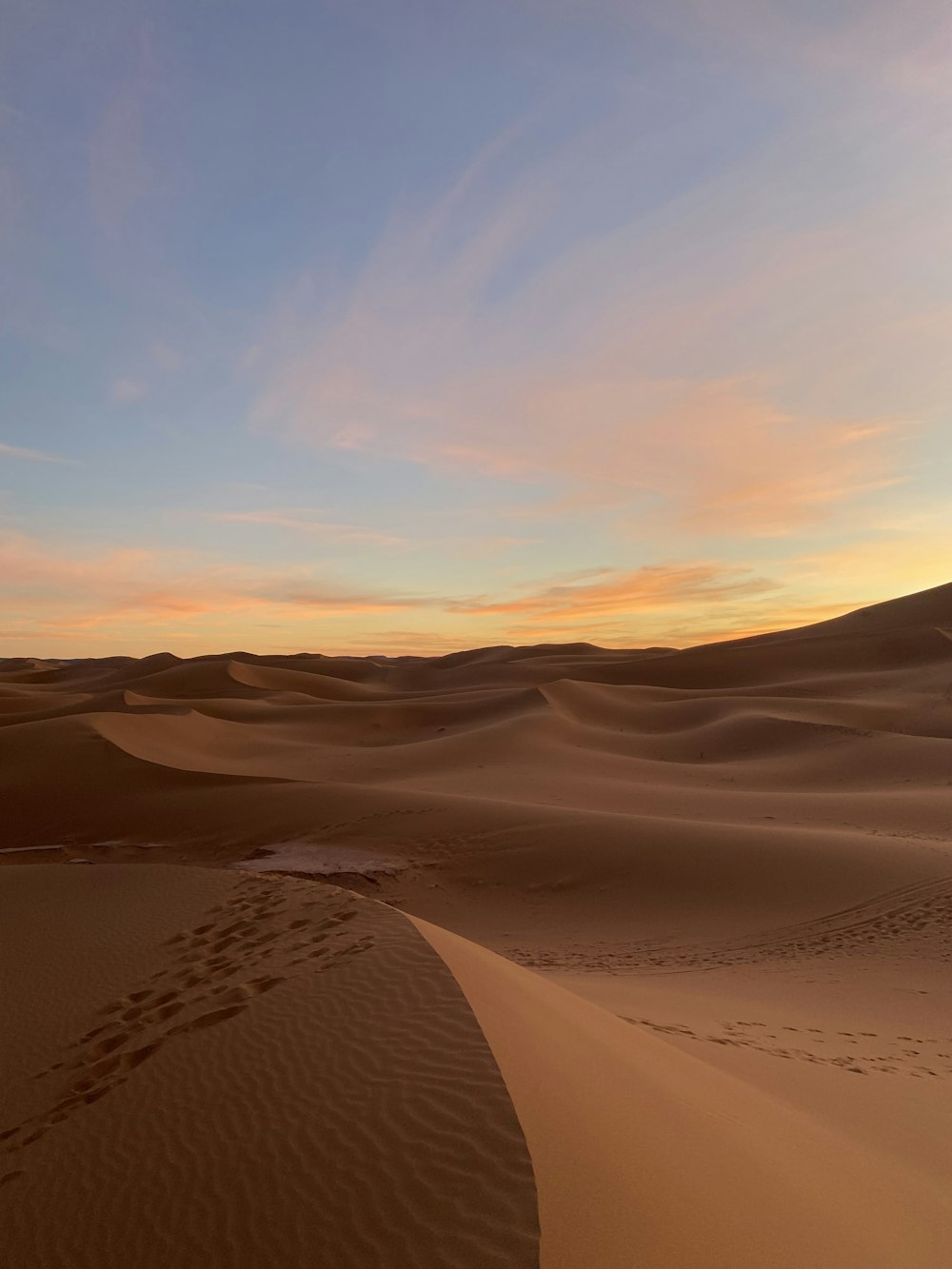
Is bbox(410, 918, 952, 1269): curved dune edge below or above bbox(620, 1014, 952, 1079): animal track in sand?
above

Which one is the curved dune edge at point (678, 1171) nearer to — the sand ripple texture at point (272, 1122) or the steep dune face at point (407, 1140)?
the steep dune face at point (407, 1140)

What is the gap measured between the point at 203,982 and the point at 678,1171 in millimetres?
3803

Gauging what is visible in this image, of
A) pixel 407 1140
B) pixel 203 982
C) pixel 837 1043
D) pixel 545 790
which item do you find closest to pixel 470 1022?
pixel 407 1140

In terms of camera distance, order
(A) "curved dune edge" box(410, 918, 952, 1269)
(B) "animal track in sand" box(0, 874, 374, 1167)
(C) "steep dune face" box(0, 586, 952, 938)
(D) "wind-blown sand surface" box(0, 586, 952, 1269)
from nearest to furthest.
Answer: (A) "curved dune edge" box(410, 918, 952, 1269) → (D) "wind-blown sand surface" box(0, 586, 952, 1269) → (B) "animal track in sand" box(0, 874, 374, 1167) → (C) "steep dune face" box(0, 586, 952, 938)

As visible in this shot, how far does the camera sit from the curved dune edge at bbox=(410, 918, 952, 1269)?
2.75 m

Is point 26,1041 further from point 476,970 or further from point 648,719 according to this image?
point 648,719

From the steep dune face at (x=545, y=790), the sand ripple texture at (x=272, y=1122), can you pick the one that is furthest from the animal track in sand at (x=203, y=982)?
the steep dune face at (x=545, y=790)

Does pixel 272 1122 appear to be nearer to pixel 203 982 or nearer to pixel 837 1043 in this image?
pixel 203 982

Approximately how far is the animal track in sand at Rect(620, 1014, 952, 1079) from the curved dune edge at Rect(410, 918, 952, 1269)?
132 centimetres

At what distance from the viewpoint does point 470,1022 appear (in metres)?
4.05

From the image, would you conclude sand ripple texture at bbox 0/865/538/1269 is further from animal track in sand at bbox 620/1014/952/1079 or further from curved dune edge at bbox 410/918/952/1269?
animal track in sand at bbox 620/1014/952/1079

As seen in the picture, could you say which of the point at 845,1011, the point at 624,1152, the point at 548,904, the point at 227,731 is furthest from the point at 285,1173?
the point at 227,731

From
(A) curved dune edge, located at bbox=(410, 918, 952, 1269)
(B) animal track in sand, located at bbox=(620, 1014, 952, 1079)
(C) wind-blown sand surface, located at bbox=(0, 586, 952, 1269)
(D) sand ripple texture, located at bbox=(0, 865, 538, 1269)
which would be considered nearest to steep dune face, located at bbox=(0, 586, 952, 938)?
→ (C) wind-blown sand surface, located at bbox=(0, 586, 952, 1269)

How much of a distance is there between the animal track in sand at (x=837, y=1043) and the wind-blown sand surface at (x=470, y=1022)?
0.04 m
